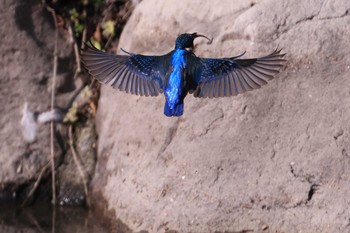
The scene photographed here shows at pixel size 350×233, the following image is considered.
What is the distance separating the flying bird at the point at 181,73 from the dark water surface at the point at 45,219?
137 cm

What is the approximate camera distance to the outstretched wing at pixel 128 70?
543cm

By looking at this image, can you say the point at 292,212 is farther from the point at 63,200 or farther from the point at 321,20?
the point at 63,200

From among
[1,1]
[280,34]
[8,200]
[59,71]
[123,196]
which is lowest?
[8,200]

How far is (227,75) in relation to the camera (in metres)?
5.26

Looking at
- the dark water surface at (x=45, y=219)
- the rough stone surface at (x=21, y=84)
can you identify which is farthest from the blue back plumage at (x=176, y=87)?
the rough stone surface at (x=21, y=84)

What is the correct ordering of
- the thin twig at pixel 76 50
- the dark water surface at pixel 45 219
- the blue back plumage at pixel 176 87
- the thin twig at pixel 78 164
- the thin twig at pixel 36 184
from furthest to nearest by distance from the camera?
the thin twig at pixel 76 50 → the thin twig at pixel 36 184 → the thin twig at pixel 78 164 → the dark water surface at pixel 45 219 → the blue back plumage at pixel 176 87

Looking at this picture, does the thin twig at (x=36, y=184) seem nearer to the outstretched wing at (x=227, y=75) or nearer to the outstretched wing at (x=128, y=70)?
the outstretched wing at (x=128, y=70)

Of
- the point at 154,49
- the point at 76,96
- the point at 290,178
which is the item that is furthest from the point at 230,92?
the point at 76,96

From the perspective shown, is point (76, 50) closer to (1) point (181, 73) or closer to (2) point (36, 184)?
(2) point (36, 184)

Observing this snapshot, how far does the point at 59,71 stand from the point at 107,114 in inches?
27.9

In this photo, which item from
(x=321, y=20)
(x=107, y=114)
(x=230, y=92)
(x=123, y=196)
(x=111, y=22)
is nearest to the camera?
(x=230, y=92)

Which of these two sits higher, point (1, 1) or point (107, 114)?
point (1, 1)

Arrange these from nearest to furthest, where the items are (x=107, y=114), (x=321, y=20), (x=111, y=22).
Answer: (x=321, y=20)
(x=107, y=114)
(x=111, y=22)

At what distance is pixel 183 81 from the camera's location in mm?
5219
